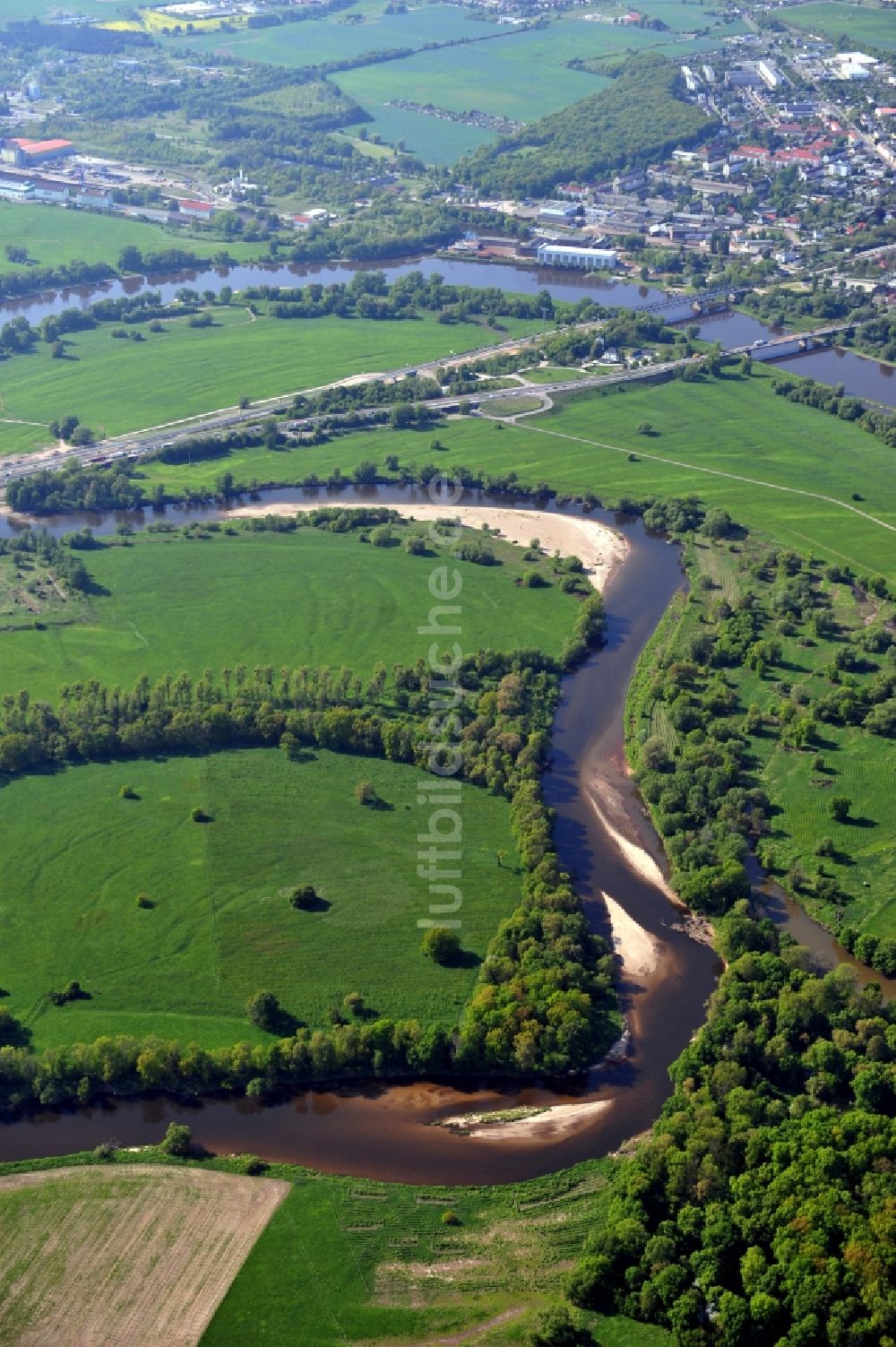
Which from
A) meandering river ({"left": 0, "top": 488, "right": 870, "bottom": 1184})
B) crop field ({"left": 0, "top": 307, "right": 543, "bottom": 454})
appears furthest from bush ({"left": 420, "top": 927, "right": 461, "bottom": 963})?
crop field ({"left": 0, "top": 307, "right": 543, "bottom": 454})

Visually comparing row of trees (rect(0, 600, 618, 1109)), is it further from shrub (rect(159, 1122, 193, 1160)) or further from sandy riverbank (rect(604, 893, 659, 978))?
shrub (rect(159, 1122, 193, 1160))

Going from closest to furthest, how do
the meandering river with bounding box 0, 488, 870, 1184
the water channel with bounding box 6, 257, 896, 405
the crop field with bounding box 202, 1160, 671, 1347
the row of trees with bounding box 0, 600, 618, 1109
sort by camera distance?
the crop field with bounding box 202, 1160, 671, 1347 → the meandering river with bounding box 0, 488, 870, 1184 → the row of trees with bounding box 0, 600, 618, 1109 → the water channel with bounding box 6, 257, 896, 405

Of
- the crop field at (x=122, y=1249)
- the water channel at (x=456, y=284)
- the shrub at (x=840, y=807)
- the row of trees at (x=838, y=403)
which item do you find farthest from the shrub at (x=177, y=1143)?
the water channel at (x=456, y=284)

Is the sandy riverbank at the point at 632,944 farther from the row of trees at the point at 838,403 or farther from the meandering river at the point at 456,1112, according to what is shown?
the row of trees at the point at 838,403

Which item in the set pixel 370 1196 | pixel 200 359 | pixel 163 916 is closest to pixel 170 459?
pixel 200 359

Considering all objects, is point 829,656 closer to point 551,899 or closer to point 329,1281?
point 551,899

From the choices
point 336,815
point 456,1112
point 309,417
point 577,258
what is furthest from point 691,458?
point 456,1112
